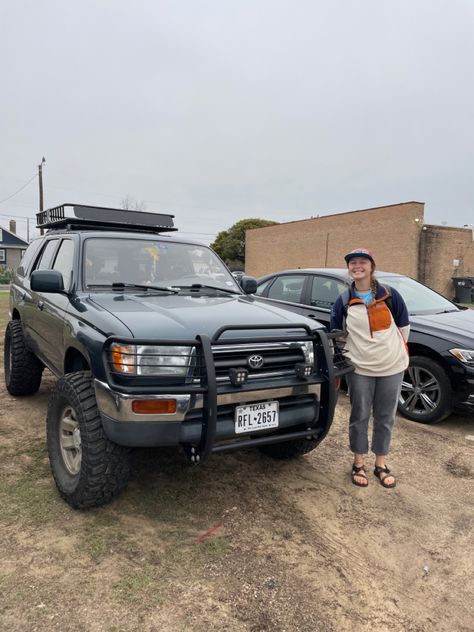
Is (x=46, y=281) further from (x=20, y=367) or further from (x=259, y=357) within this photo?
(x=20, y=367)

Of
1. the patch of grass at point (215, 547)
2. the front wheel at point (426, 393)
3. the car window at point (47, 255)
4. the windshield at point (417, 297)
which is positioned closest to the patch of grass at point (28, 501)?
the patch of grass at point (215, 547)

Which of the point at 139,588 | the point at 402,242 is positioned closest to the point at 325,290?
the point at 139,588

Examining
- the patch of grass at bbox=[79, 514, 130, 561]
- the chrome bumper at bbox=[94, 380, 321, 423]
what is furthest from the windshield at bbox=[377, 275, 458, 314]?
the patch of grass at bbox=[79, 514, 130, 561]

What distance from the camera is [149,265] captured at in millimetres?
4219

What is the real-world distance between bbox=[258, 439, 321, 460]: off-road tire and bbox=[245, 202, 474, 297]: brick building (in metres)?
22.5

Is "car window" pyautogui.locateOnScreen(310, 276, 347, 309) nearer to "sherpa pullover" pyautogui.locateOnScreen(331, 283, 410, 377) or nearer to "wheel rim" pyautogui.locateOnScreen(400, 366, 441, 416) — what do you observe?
"wheel rim" pyautogui.locateOnScreen(400, 366, 441, 416)

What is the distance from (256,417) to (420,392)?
2868 mm

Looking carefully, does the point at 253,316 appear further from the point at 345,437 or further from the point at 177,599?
the point at 345,437

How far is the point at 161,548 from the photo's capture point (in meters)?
2.76

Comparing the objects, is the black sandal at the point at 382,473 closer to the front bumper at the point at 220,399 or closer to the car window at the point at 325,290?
the front bumper at the point at 220,399

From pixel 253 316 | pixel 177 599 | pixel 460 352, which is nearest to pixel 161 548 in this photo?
pixel 177 599

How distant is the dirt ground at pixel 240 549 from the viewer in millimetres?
2279

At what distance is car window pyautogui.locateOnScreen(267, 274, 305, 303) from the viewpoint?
655 centimetres

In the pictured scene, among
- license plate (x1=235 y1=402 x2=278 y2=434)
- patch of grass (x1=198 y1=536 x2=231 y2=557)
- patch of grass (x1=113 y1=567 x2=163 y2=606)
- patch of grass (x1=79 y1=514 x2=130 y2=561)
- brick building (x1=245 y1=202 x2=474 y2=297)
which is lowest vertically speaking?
patch of grass (x1=113 y1=567 x2=163 y2=606)
